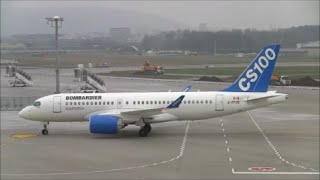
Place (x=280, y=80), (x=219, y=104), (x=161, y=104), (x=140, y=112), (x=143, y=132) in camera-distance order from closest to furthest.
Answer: (x=140, y=112), (x=143, y=132), (x=219, y=104), (x=161, y=104), (x=280, y=80)

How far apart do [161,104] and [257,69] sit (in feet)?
19.2

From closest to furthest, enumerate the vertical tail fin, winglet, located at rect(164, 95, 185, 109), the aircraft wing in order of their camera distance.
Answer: winglet, located at rect(164, 95, 185, 109), the aircraft wing, the vertical tail fin

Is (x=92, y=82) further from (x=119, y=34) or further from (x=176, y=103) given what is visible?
(x=176, y=103)

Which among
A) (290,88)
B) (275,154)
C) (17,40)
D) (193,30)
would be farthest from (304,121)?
(290,88)

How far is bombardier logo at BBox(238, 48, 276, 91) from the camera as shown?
87.9 feet

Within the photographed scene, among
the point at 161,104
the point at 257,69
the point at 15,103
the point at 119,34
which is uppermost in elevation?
the point at 119,34

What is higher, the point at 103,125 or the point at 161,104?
the point at 161,104

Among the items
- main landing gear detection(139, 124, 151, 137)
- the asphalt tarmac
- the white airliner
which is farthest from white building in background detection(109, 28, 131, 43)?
main landing gear detection(139, 124, 151, 137)

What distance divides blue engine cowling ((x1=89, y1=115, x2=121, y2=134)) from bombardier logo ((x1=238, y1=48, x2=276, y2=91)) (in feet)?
24.5

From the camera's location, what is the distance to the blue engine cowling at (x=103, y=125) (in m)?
25.4

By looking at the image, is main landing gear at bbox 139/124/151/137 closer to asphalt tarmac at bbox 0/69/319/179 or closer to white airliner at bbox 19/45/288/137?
white airliner at bbox 19/45/288/137

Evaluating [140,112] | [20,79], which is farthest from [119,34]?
[20,79]

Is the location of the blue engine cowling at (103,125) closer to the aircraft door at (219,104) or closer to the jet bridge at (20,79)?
the aircraft door at (219,104)

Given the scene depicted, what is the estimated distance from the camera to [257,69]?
26984mm
